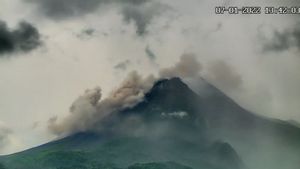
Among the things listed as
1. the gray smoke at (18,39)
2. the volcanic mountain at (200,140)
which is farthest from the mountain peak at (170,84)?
the gray smoke at (18,39)

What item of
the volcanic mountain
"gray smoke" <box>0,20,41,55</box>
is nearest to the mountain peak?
the volcanic mountain

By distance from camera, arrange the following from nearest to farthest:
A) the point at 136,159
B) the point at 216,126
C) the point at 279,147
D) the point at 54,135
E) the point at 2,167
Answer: the point at 54,135
the point at 279,147
the point at 2,167
the point at 216,126
the point at 136,159

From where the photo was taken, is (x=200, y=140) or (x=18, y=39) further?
(x=200, y=140)

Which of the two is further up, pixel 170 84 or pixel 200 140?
pixel 170 84

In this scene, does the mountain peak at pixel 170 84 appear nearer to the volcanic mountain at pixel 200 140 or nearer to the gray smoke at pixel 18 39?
the volcanic mountain at pixel 200 140

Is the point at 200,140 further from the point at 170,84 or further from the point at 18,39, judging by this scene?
the point at 18,39

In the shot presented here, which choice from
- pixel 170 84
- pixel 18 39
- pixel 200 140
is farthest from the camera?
pixel 200 140

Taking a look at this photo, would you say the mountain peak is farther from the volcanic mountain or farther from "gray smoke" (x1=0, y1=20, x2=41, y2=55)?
"gray smoke" (x1=0, y1=20, x2=41, y2=55)

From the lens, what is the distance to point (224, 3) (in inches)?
456

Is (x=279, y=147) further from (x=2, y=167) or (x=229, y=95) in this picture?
(x=2, y=167)

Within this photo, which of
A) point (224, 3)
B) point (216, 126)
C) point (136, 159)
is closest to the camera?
point (224, 3)

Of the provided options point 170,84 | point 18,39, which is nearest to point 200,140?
point 170,84

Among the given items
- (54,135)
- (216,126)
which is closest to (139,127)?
(216,126)

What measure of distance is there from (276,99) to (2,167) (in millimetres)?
10294
